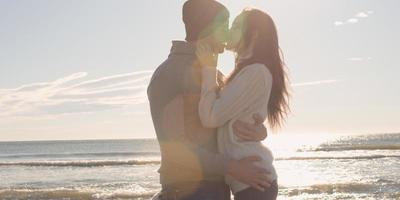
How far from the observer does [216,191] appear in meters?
3.39

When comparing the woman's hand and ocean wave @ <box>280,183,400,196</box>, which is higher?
the woman's hand

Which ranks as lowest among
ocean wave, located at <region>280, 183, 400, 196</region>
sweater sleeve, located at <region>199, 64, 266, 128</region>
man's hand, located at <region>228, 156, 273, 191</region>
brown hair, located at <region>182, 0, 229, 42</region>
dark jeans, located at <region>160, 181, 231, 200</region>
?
ocean wave, located at <region>280, 183, 400, 196</region>

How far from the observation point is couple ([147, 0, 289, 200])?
3227 mm

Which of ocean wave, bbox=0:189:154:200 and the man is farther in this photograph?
ocean wave, bbox=0:189:154:200

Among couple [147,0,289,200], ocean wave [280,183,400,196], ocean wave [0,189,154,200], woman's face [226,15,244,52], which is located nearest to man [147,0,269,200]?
couple [147,0,289,200]

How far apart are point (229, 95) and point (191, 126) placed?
0.28 meters

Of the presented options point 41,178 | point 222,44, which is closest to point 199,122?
point 222,44

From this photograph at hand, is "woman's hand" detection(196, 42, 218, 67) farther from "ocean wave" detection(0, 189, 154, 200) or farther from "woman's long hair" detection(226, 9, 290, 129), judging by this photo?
"ocean wave" detection(0, 189, 154, 200)

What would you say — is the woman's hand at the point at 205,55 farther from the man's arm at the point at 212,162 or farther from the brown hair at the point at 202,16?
the man's arm at the point at 212,162

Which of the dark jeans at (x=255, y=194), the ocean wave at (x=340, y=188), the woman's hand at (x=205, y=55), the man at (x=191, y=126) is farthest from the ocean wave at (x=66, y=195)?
the woman's hand at (x=205, y=55)

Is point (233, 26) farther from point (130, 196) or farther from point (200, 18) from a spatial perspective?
point (130, 196)

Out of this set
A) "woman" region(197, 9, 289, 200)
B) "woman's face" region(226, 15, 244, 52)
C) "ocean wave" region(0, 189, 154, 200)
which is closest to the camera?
"woman" region(197, 9, 289, 200)

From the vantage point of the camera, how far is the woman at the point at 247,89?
3.30 metres

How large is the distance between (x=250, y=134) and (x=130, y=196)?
15.3 meters
